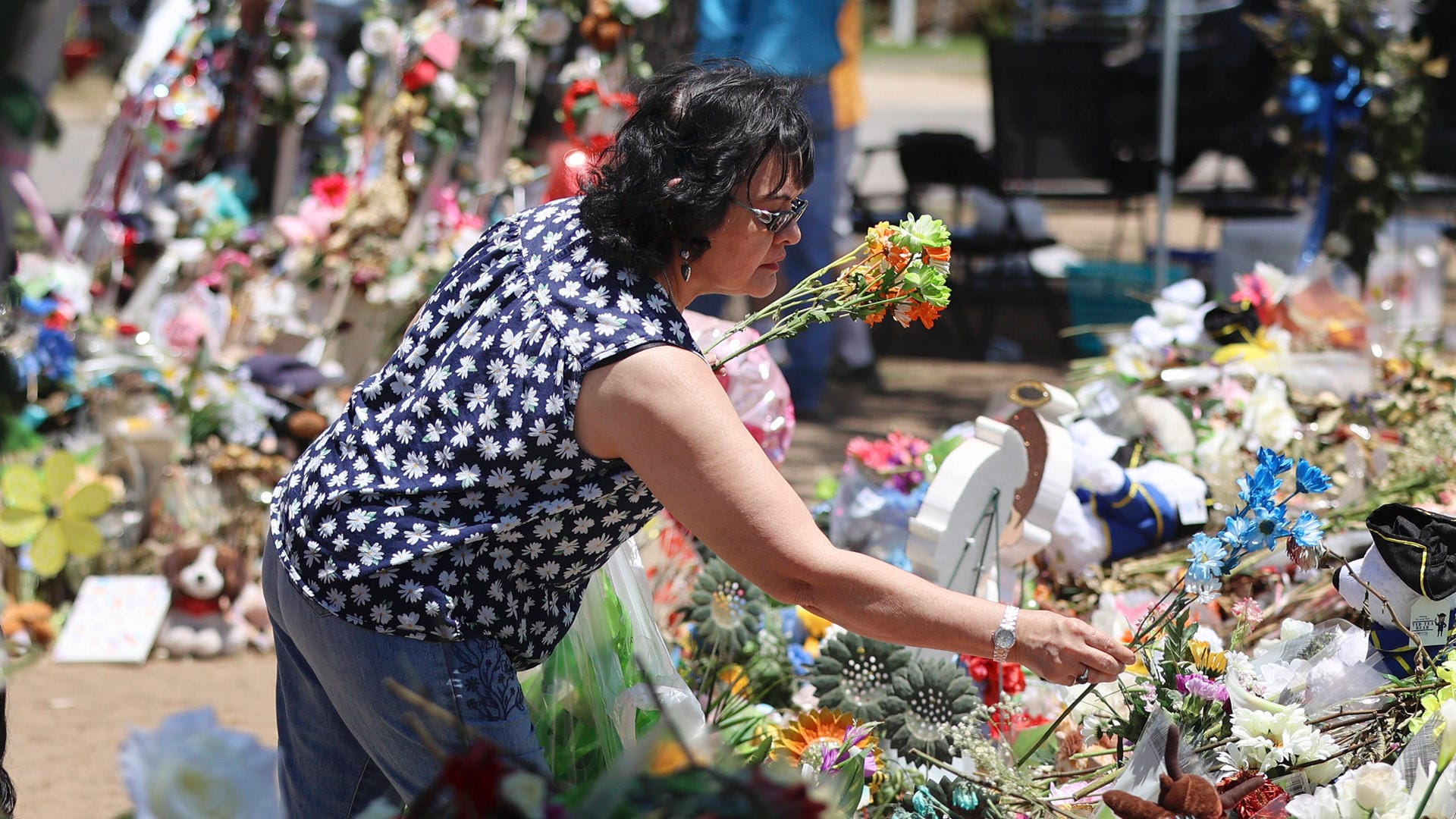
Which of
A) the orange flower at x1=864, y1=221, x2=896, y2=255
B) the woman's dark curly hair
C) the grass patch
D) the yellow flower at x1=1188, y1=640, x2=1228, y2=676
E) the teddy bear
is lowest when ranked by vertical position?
the grass patch

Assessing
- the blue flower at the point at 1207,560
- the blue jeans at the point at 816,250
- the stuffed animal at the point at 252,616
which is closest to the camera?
the blue flower at the point at 1207,560

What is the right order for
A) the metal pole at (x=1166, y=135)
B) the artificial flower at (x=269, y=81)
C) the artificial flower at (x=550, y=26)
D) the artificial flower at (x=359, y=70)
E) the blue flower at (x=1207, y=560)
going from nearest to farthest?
the blue flower at (x=1207, y=560), the artificial flower at (x=550, y=26), the artificial flower at (x=359, y=70), the artificial flower at (x=269, y=81), the metal pole at (x=1166, y=135)

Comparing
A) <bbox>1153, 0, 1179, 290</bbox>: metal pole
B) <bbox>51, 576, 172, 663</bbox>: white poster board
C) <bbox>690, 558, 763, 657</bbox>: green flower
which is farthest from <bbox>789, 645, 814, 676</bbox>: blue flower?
<bbox>1153, 0, 1179, 290</bbox>: metal pole

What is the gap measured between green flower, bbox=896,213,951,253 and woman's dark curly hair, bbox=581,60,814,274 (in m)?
0.21

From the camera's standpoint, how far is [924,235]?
1.76 meters

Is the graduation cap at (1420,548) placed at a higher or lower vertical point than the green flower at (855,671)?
higher

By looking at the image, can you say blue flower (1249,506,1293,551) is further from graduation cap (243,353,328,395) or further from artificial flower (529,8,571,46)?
artificial flower (529,8,571,46)

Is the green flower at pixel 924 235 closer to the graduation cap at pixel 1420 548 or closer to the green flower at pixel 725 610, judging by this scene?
the graduation cap at pixel 1420 548

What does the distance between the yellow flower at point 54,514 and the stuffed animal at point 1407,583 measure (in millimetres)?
2755

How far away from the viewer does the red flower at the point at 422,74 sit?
4.18 meters

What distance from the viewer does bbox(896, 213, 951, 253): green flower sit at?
1.76 metres

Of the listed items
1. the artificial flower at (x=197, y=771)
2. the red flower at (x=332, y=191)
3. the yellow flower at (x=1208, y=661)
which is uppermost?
Result: the artificial flower at (x=197, y=771)

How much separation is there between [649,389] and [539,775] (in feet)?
1.67

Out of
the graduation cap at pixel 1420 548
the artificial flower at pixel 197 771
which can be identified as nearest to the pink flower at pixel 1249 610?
the graduation cap at pixel 1420 548
